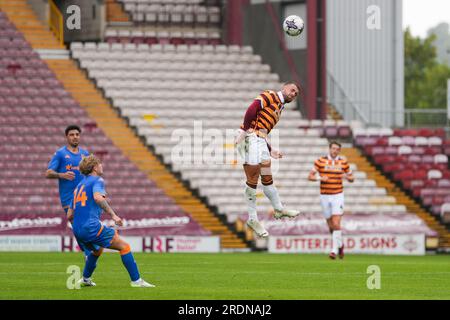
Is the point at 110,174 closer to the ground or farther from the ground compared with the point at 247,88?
closer to the ground

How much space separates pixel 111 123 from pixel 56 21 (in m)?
4.78

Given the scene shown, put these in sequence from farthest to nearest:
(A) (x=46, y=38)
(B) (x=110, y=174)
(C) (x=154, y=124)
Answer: (A) (x=46, y=38) < (C) (x=154, y=124) < (B) (x=110, y=174)

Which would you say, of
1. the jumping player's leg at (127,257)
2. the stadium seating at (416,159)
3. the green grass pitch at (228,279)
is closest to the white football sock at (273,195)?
the green grass pitch at (228,279)

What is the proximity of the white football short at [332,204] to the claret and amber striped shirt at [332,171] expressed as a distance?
11 cm

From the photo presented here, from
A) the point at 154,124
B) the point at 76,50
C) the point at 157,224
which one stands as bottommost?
the point at 157,224

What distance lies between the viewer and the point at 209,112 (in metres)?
36.0

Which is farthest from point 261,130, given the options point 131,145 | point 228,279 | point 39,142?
point 131,145

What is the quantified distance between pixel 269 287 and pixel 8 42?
72.3 feet

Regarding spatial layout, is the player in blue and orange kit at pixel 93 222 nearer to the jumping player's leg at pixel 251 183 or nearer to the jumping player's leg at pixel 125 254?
the jumping player's leg at pixel 125 254

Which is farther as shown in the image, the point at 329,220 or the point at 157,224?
the point at 157,224

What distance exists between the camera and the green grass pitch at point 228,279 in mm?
15172

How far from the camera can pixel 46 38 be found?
3775 centimetres
